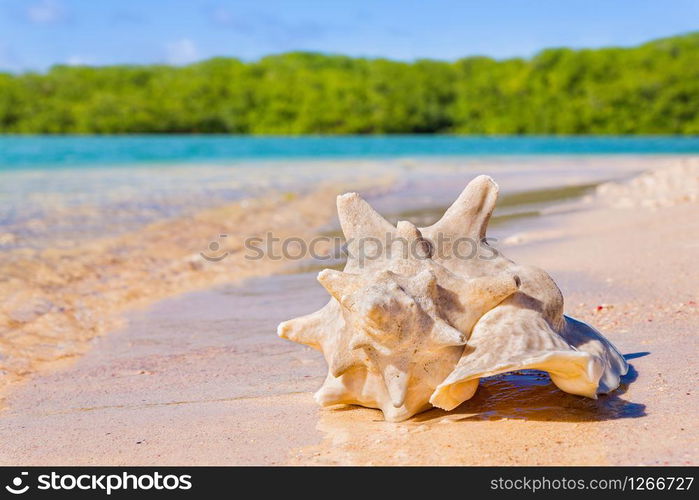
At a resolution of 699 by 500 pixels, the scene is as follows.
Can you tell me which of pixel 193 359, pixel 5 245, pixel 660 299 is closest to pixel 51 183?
pixel 5 245

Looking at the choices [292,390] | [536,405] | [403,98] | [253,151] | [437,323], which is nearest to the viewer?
[437,323]

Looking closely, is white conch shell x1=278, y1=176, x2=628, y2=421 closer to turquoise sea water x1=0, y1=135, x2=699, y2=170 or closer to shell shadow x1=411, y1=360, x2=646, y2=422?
shell shadow x1=411, y1=360, x2=646, y2=422

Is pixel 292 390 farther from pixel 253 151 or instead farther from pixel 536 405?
pixel 253 151

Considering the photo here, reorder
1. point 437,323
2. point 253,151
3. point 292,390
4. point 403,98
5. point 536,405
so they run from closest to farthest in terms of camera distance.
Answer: point 437,323, point 536,405, point 292,390, point 253,151, point 403,98

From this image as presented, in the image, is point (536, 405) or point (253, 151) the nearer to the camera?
point (536, 405)

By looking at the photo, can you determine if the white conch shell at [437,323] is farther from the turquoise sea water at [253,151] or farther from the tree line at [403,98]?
the tree line at [403,98]

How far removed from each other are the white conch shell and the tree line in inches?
2920

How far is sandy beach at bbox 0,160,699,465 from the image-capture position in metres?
2.33

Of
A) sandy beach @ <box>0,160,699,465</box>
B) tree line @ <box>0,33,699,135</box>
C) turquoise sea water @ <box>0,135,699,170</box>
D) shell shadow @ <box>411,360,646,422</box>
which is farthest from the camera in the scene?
tree line @ <box>0,33,699,135</box>

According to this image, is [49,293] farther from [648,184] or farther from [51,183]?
[51,183]

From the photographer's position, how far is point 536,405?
2.59 meters

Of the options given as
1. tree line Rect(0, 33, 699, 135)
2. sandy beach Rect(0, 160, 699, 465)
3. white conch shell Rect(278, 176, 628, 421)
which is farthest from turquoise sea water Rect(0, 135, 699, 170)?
tree line Rect(0, 33, 699, 135)

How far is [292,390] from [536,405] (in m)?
1.01

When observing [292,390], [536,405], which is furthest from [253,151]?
[536,405]
